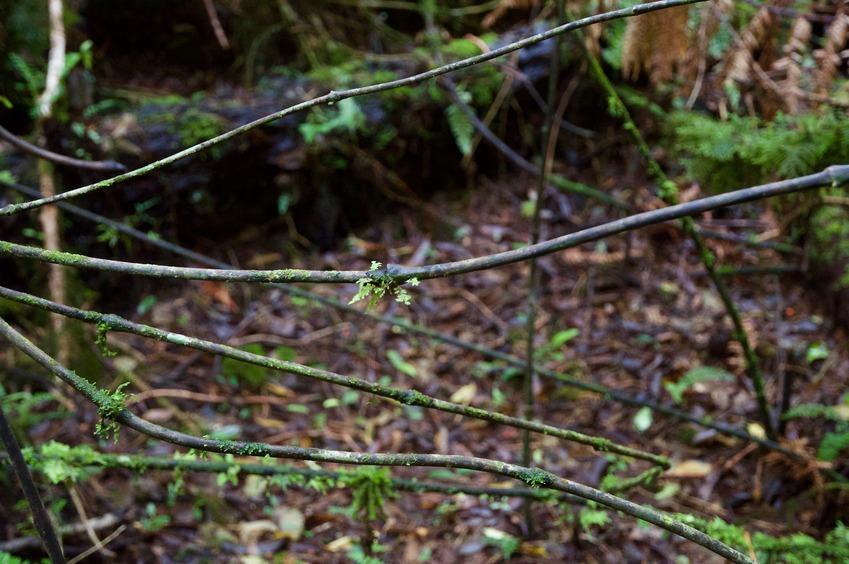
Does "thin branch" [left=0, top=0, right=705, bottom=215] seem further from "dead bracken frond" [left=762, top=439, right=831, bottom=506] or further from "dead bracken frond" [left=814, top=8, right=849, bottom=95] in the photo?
"dead bracken frond" [left=762, top=439, right=831, bottom=506]

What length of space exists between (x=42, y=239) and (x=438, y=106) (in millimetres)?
3116

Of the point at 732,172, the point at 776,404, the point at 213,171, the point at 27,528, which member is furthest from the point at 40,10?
the point at 776,404

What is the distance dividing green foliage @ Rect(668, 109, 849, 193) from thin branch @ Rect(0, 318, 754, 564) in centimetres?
184

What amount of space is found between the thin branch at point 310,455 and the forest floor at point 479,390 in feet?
3.31

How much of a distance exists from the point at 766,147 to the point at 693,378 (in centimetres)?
132

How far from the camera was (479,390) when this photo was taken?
367 centimetres

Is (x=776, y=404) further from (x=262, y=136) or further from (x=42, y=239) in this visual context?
(x=42, y=239)

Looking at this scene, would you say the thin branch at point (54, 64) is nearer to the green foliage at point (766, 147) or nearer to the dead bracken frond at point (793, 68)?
the green foliage at point (766, 147)

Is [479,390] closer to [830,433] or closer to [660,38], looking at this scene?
[830,433]

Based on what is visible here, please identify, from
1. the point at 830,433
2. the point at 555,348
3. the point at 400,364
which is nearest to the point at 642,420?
the point at 555,348

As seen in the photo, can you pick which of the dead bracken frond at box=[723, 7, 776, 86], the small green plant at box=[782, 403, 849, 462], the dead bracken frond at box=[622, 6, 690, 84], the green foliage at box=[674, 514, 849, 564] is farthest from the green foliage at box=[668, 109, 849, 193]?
the green foliage at box=[674, 514, 849, 564]

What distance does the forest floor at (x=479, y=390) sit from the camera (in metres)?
2.62

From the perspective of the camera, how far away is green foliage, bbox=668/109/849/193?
2316mm

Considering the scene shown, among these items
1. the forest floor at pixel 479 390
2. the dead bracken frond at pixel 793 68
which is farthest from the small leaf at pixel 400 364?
the dead bracken frond at pixel 793 68
